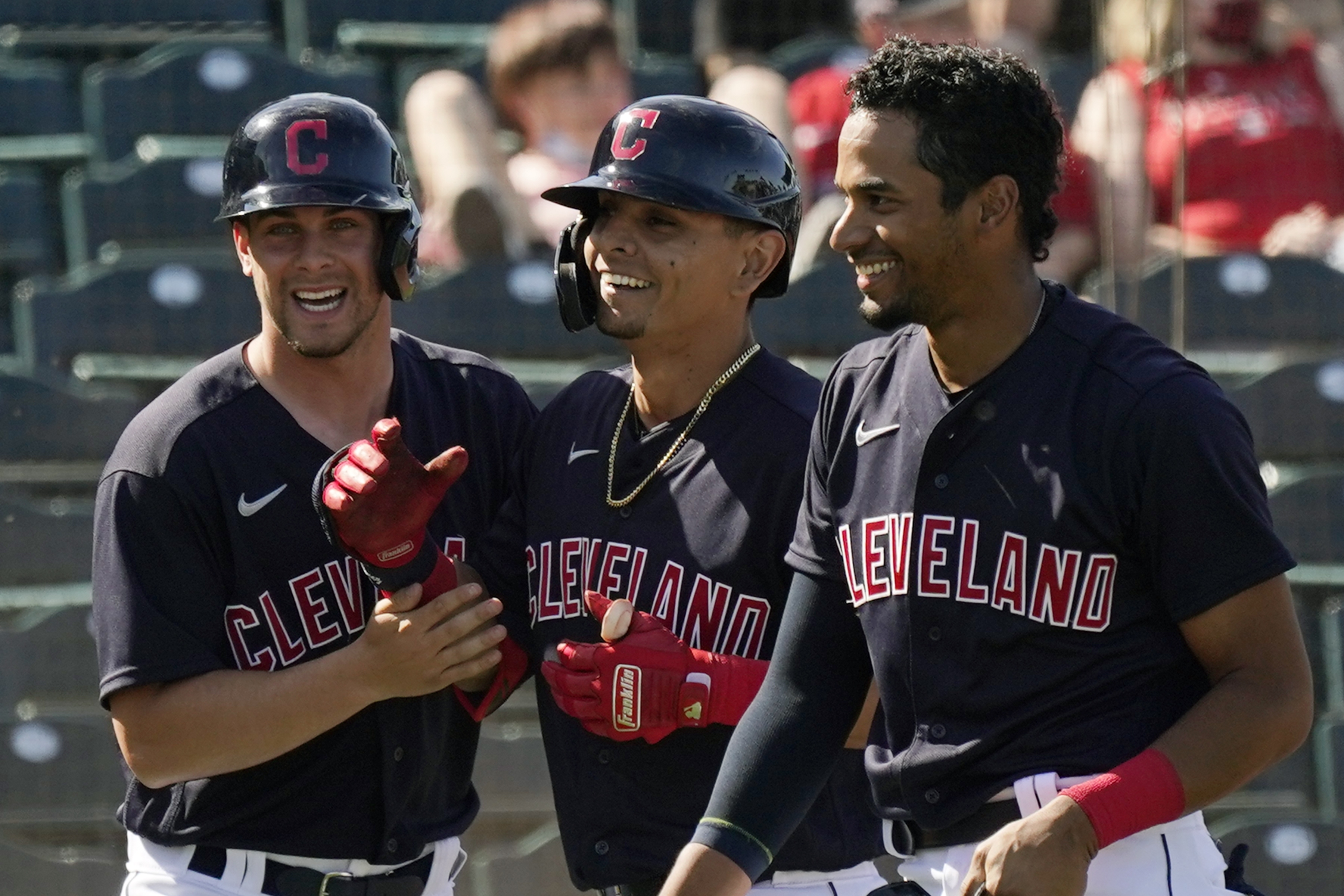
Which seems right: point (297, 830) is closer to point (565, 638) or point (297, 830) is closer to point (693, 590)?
point (565, 638)

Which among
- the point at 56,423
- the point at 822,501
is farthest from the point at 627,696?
the point at 56,423

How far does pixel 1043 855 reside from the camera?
6.39 feet

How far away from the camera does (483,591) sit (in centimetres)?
266

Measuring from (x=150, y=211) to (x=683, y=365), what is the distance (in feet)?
11.3

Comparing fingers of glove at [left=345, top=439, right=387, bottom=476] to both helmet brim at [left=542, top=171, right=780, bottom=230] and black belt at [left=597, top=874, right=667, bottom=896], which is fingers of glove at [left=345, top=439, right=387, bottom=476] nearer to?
helmet brim at [left=542, top=171, right=780, bottom=230]

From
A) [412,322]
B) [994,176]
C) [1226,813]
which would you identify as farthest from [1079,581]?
[412,322]

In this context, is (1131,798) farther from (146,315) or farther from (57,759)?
(146,315)

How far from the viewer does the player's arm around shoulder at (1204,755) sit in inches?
76.9

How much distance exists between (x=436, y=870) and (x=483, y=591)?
524 millimetres

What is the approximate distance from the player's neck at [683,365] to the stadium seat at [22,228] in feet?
11.8

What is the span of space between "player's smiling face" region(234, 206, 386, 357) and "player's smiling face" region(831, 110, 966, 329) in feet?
2.86

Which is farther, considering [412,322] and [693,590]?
[412,322]

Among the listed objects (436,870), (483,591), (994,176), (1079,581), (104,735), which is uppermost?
(994,176)

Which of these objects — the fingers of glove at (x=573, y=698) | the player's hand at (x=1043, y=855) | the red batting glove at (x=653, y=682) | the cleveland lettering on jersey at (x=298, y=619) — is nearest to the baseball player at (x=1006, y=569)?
the player's hand at (x=1043, y=855)
